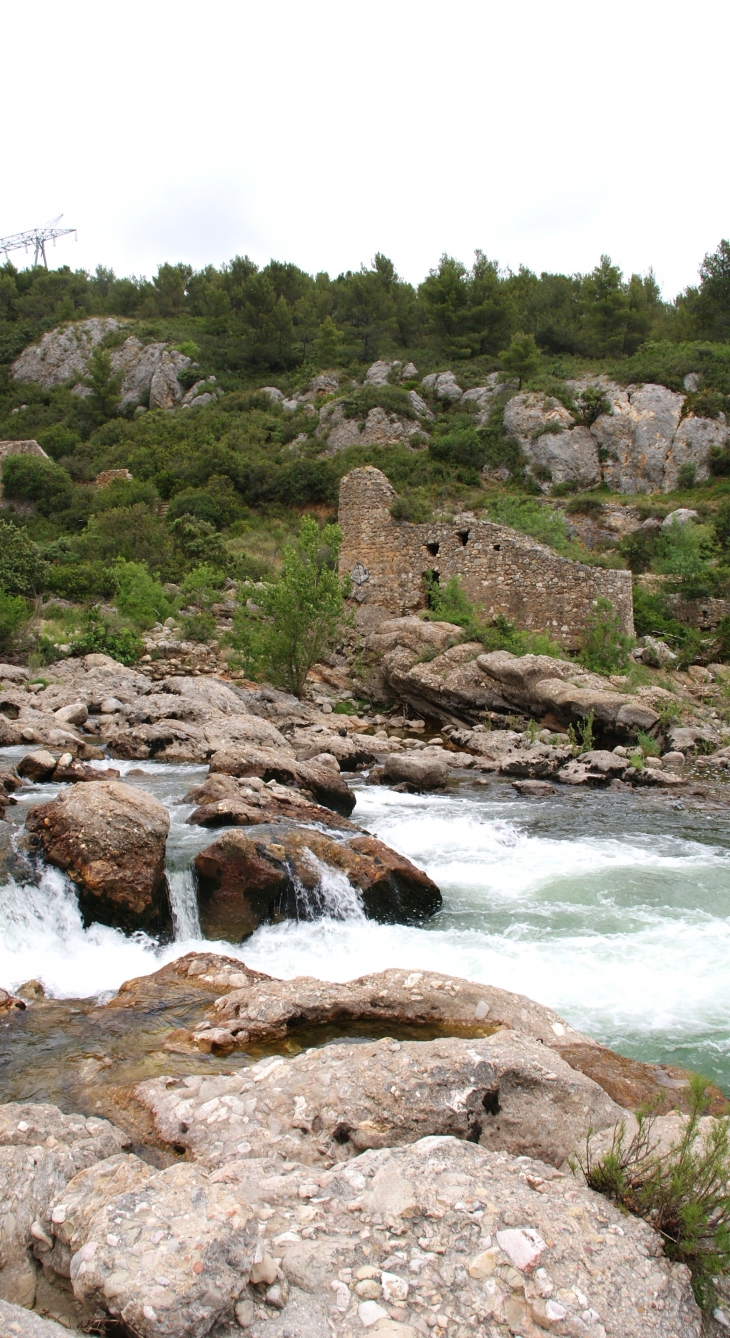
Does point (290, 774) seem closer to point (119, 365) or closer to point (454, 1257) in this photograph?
point (454, 1257)

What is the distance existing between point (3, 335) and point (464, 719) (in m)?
46.2

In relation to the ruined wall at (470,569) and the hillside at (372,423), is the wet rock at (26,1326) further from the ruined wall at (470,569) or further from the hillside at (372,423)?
the ruined wall at (470,569)

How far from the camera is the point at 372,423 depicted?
108 feet

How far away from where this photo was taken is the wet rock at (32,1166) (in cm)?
226

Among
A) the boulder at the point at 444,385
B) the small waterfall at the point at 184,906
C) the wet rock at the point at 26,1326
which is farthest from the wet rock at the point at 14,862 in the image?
the boulder at the point at 444,385

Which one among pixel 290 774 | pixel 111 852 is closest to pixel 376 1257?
pixel 111 852

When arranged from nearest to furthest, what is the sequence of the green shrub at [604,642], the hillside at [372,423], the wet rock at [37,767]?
the wet rock at [37,767] < the green shrub at [604,642] < the hillside at [372,423]

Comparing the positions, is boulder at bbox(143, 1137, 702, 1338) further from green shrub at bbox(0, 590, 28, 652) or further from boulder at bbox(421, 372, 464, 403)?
boulder at bbox(421, 372, 464, 403)

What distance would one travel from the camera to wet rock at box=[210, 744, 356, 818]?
9.50 meters

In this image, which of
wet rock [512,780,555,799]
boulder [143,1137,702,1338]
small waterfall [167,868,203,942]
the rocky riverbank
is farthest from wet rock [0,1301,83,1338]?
wet rock [512,780,555,799]

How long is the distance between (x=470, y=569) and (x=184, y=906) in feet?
47.7

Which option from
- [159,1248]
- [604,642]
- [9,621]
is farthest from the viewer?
[604,642]

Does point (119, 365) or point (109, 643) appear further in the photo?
point (119, 365)

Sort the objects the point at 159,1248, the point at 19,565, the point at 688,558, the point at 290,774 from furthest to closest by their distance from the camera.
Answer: the point at 688,558, the point at 19,565, the point at 290,774, the point at 159,1248
